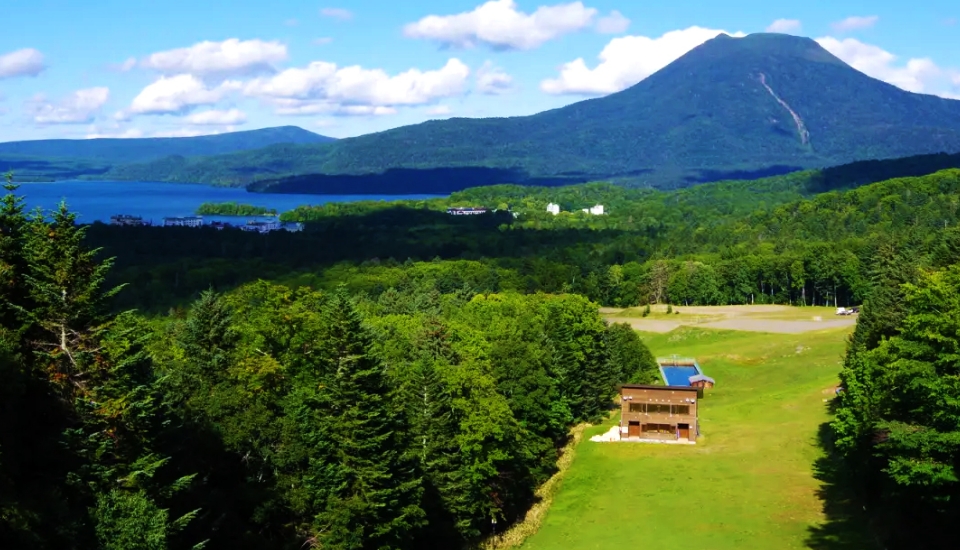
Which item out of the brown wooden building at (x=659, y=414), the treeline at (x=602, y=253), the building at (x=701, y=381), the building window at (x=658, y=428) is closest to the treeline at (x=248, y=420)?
the brown wooden building at (x=659, y=414)

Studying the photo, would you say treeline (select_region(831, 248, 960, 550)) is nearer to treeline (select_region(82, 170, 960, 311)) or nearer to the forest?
the forest

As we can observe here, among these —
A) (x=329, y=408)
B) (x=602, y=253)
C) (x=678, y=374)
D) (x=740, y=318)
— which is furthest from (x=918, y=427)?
(x=602, y=253)

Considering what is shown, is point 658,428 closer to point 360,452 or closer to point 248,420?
point 360,452

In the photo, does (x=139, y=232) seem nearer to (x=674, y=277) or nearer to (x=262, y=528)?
(x=674, y=277)

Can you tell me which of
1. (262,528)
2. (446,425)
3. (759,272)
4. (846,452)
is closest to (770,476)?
(846,452)

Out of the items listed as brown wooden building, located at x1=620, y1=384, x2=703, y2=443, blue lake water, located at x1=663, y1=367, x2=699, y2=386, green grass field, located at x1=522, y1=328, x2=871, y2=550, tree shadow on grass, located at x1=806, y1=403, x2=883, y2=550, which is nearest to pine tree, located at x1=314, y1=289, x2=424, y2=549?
green grass field, located at x1=522, y1=328, x2=871, y2=550
